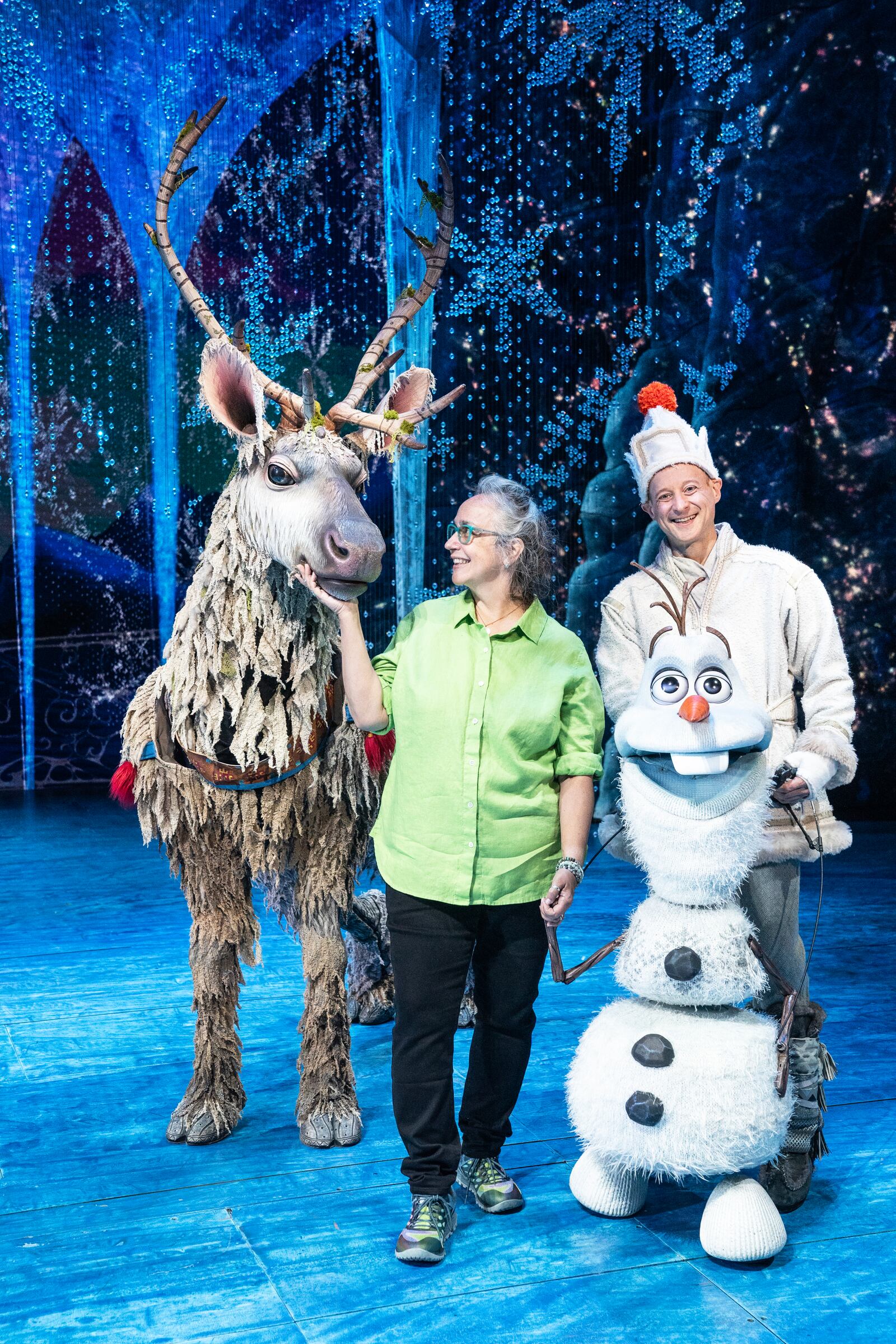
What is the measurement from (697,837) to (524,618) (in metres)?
0.49

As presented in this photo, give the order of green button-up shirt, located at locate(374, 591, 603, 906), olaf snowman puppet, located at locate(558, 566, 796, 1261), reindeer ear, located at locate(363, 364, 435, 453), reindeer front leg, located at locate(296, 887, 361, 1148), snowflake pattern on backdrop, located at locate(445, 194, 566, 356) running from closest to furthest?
1. olaf snowman puppet, located at locate(558, 566, 796, 1261)
2. green button-up shirt, located at locate(374, 591, 603, 906)
3. reindeer front leg, located at locate(296, 887, 361, 1148)
4. reindeer ear, located at locate(363, 364, 435, 453)
5. snowflake pattern on backdrop, located at locate(445, 194, 566, 356)

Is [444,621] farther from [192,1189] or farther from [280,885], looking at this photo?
Answer: [192,1189]

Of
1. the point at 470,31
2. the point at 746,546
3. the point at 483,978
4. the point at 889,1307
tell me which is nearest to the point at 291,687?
the point at 483,978

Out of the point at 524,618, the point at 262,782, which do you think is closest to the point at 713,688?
the point at 524,618

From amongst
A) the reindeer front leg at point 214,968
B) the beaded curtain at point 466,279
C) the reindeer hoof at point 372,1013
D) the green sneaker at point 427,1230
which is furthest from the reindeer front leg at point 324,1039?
the beaded curtain at point 466,279

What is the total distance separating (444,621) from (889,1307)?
1.33 m

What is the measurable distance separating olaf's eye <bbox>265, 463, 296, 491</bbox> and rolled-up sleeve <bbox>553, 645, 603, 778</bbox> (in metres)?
0.68

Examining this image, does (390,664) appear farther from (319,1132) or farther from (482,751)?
(319,1132)

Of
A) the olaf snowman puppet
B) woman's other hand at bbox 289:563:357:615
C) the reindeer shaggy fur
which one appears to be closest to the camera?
the olaf snowman puppet

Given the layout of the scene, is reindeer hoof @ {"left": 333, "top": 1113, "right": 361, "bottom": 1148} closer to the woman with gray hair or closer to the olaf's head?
the woman with gray hair

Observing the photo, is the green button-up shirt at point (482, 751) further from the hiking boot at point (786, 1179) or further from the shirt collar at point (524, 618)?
the hiking boot at point (786, 1179)

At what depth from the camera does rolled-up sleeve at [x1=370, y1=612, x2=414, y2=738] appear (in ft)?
7.50

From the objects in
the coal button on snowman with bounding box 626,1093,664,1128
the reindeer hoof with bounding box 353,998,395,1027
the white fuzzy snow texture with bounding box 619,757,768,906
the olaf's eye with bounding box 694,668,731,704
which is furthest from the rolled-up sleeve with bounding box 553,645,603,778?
the reindeer hoof with bounding box 353,998,395,1027

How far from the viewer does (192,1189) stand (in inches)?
94.7
